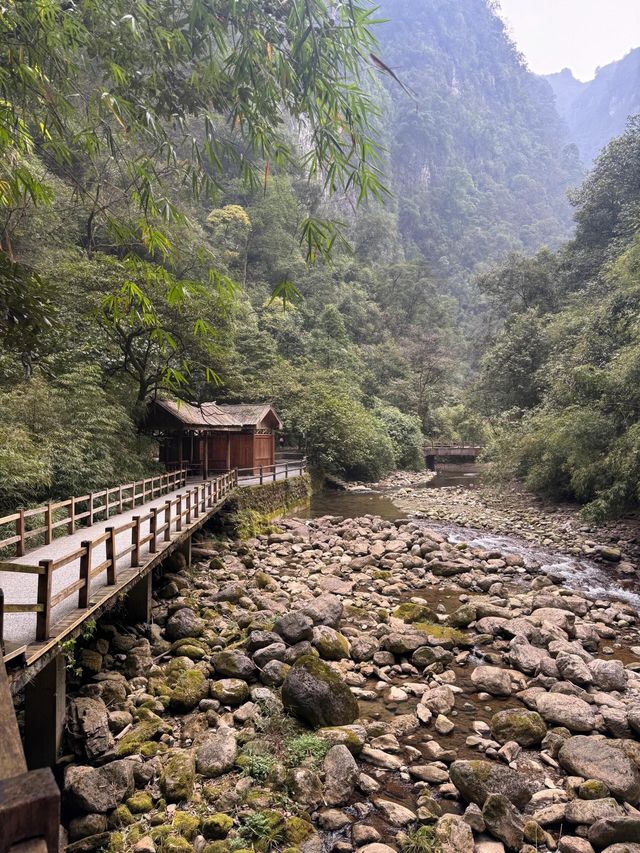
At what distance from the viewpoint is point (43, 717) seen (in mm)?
4438

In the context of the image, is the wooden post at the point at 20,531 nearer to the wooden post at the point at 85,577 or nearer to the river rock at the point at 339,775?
the wooden post at the point at 85,577

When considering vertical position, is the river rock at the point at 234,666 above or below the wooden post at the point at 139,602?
below

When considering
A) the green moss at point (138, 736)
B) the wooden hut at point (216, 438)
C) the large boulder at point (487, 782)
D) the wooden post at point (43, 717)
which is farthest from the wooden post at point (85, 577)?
the wooden hut at point (216, 438)

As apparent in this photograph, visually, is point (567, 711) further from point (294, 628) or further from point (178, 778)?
point (178, 778)

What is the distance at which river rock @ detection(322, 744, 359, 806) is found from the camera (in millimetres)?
4379

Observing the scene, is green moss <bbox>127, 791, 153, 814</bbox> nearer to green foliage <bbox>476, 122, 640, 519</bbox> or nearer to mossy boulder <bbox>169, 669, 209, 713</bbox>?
mossy boulder <bbox>169, 669, 209, 713</bbox>

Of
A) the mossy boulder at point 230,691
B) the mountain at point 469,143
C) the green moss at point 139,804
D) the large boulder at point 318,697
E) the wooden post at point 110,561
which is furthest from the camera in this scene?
the mountain at point 469,143

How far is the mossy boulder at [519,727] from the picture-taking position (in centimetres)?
525

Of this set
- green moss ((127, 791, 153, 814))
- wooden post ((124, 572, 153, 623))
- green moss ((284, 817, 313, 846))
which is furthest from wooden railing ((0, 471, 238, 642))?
green moss ((284, 817, 313, 846))

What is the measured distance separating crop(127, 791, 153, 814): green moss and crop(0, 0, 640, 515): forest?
3480 mm

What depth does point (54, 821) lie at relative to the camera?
949 mm

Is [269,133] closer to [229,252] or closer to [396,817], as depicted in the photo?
[396,817]

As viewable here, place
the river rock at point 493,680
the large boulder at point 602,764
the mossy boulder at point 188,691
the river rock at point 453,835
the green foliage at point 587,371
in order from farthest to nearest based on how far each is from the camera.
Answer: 1. the green foliage at point 587,371
2. the river rock at point 493,680
3. the mossy boulder at point 188,691
4. the large boulder at point 602,764
5. the river rock at point 453,835

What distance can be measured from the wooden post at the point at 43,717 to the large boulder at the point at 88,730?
0.75 feet
